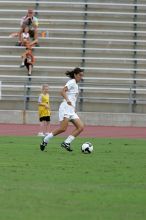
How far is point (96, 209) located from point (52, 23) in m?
26.3

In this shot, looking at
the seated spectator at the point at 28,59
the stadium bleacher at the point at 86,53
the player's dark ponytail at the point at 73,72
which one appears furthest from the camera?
the seated spectator at the point at 28,59

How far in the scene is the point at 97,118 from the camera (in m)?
30.2

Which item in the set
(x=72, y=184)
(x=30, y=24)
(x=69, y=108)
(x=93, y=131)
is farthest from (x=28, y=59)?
(x=72, y=184)

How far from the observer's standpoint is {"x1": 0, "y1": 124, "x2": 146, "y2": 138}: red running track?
24891mm

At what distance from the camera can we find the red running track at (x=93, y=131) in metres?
24.9

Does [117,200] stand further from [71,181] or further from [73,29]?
[73,29]

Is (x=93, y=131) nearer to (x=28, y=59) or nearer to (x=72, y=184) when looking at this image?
(x=28, y=59)

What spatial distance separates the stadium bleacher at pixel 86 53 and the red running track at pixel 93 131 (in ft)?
8.06

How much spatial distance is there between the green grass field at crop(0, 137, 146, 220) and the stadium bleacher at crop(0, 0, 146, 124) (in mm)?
13010

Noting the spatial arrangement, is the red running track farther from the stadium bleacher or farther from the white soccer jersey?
the white soccer jersey

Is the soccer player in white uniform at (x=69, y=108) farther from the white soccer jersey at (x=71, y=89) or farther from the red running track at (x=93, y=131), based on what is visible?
the red running track at (x=93, y=131)

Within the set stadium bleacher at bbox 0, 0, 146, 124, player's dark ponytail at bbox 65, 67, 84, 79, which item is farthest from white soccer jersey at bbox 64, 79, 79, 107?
stadium bleacher at bbox 0, 0, 146, 124

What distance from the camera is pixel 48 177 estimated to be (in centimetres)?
1274

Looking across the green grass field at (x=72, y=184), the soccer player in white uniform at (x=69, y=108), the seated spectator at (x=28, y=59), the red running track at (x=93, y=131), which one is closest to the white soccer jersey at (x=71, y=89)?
the soccer player in white uniform at (x=69, y=108)
